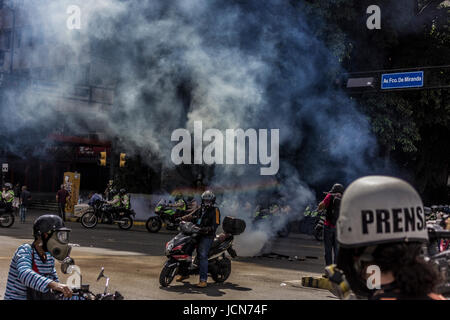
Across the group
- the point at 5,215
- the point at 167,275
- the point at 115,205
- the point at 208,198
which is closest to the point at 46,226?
the point at 167,275

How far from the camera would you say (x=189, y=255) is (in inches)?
365

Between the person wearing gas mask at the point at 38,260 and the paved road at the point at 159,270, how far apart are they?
3.92 metres

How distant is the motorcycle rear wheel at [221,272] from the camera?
962 cm

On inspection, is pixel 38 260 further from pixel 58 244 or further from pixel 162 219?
pixel 162 219

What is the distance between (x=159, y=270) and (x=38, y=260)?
6693 mm

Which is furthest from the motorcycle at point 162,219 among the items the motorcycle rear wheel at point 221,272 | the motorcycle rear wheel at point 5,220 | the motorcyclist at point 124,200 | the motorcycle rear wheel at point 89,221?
the motorcycle rear wheel at point 221,272

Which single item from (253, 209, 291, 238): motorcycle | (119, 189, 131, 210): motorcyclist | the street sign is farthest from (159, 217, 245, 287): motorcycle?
(119, 189, 131, 210): motorcyclist

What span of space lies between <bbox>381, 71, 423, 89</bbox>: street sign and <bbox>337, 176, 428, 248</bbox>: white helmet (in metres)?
15.8

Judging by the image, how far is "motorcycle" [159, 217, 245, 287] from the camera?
9.05 meters

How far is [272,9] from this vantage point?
18.5 meters

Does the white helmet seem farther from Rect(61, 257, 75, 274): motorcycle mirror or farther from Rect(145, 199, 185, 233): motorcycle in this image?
Rect(145, 199, 185, 233): motorcycle

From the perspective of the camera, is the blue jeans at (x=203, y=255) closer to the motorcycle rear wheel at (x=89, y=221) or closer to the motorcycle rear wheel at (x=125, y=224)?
the motorcycle rear wheel at (x=125, y=224)

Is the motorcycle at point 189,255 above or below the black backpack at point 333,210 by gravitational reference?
below
